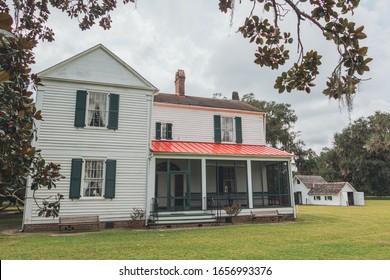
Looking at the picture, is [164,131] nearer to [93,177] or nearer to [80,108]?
[80,108]

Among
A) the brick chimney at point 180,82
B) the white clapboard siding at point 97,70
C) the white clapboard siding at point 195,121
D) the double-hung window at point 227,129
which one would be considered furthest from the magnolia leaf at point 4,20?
the brick chimney at point 180,82

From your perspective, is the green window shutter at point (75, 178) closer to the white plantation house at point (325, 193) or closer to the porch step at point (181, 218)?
the porch step at point (181, 218)

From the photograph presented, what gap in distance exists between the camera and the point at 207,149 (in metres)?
16.0

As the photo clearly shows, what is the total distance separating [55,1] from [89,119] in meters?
9.31

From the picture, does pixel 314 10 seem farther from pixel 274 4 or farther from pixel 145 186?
pixel 145 186

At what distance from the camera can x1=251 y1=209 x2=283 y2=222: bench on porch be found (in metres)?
15.2

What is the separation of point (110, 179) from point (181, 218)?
3.91 metres

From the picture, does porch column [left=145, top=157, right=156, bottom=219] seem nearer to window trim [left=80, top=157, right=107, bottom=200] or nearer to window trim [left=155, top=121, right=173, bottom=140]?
window trim [left=80, top=157, right=107, bottom=200]

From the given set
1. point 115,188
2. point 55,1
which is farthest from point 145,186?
point 55,1

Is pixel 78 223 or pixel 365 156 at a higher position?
pixel 365 156

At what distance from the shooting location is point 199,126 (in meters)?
18.2

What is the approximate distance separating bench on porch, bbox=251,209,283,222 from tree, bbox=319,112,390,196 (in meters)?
34.7

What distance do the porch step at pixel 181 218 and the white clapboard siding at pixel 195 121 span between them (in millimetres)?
5272

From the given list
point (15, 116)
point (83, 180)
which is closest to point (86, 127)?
point (83, 180)
